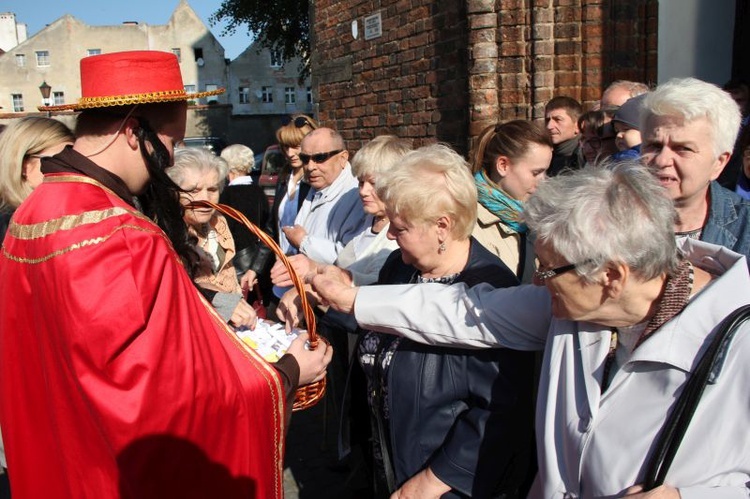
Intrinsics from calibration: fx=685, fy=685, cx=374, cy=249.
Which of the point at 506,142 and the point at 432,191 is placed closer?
the point at 432,191

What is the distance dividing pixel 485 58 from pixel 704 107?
11.4 feet

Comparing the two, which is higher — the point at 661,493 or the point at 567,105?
the point at 567,105

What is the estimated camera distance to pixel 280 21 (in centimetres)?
2864

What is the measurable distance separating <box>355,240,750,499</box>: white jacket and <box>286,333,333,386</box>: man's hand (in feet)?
2.19

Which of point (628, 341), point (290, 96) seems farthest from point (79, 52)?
point (628, 341)

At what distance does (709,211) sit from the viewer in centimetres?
241

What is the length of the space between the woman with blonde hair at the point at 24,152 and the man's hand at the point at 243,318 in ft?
4.42

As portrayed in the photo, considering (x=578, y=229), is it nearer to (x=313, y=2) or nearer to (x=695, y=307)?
(x=695, y=307)

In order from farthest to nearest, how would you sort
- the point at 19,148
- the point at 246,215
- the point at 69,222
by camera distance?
1. the point at 246,215
2. the point at 19,148
3. the point at 69,222

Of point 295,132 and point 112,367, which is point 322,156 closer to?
point 295,132

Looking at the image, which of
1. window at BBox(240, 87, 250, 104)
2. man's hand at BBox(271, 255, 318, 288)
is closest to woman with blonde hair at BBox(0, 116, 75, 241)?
man's hand at BBox(271, 255, 318, 288)

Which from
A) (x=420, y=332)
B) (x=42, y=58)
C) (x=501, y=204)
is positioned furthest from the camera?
(x=42, y=58)

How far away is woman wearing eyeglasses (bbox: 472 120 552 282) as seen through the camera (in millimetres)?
3287

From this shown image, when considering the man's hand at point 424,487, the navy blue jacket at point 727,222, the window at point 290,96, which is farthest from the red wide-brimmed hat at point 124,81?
the window at point 290,96
